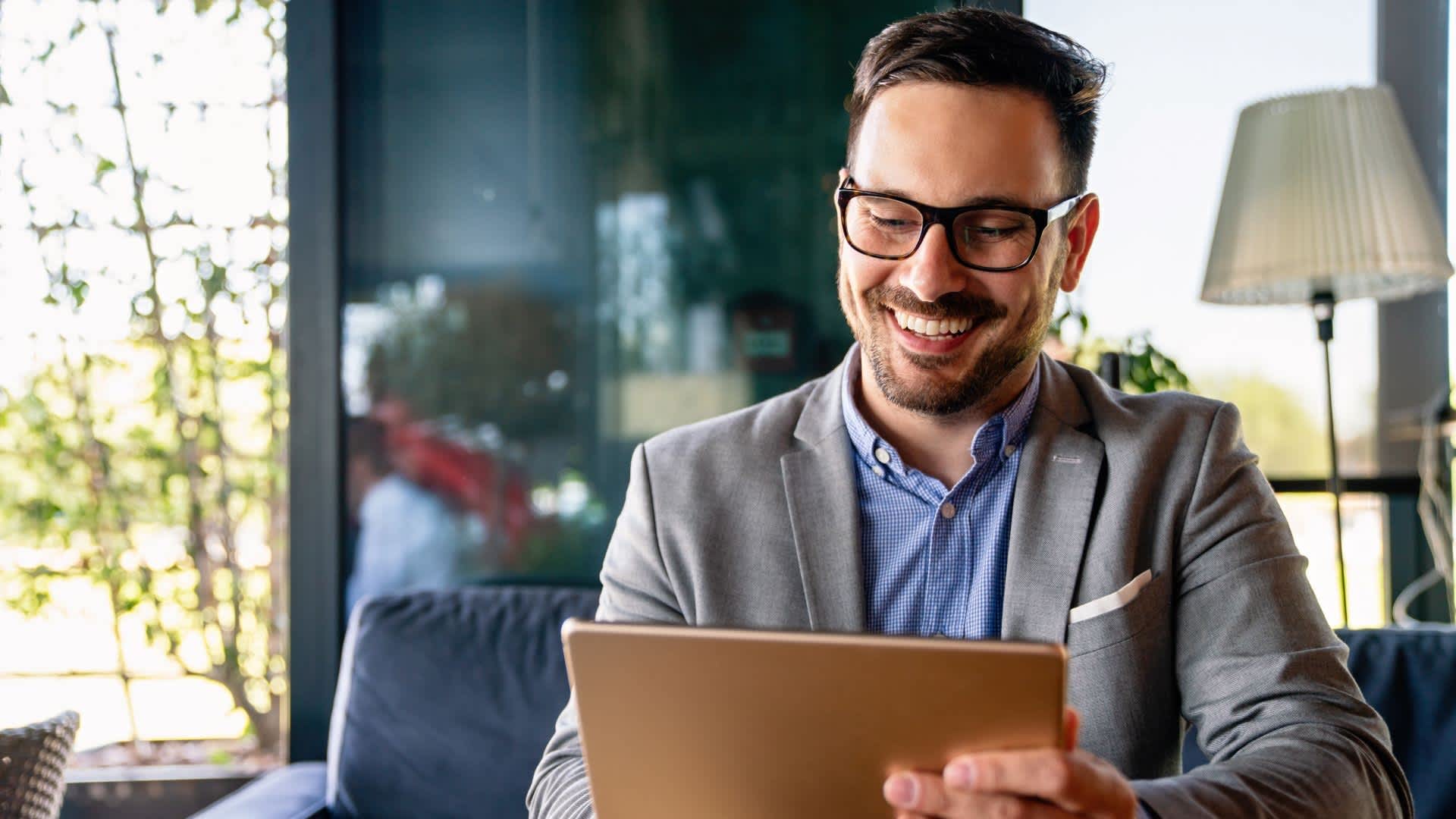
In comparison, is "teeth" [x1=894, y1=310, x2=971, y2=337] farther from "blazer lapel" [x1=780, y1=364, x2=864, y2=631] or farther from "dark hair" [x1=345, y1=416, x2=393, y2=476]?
"dark hair" [x1=345, y1=416, x2=393, y2=476]

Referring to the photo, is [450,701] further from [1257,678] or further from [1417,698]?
[1417,698]

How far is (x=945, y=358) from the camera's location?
1.36 m

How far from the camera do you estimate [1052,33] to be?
1.45 metres

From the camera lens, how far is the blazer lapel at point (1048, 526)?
4.32 ft

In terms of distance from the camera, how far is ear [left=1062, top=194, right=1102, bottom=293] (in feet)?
4.79

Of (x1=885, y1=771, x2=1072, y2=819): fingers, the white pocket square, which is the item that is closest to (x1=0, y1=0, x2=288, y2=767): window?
the white pocket square

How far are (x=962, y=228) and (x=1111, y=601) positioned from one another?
1.54 feet

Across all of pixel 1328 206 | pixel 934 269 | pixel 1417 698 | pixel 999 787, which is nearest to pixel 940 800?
pixel 999 787

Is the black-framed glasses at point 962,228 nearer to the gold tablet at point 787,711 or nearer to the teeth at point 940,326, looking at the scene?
the teeth at point 940,326

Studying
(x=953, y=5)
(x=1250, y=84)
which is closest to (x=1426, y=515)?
(x=1250, y=84)

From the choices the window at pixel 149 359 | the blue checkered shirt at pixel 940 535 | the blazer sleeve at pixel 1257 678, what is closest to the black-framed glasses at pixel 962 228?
the blue checkered shirt at pixel 940 535

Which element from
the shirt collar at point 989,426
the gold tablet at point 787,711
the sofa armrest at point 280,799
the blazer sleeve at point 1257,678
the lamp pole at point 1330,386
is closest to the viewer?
the gold tablet at point 787,711

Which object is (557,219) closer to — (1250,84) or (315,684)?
(315,684)

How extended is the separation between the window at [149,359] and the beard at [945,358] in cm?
175
